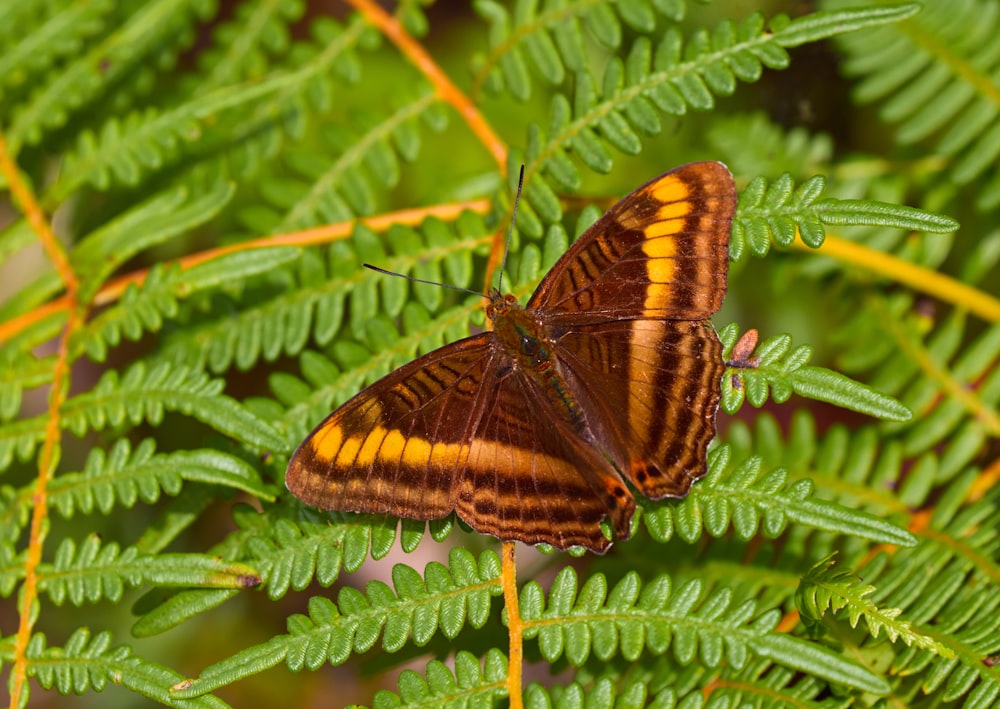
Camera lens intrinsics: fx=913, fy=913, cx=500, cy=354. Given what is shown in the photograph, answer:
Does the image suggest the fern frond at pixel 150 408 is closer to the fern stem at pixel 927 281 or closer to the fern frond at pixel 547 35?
the fern frond at pixel 547 35

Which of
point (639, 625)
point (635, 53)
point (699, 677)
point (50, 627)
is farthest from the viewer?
point (50, 627)

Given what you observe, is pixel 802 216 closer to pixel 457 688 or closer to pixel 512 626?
pixel 512 626

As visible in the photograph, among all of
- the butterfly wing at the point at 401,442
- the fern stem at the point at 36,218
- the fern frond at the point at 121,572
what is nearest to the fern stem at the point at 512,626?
the butterfly wing at the point at 401,442

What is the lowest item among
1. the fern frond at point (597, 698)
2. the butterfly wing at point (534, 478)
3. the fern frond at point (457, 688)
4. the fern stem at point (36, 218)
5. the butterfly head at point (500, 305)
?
the fern frond at point (597, 698)

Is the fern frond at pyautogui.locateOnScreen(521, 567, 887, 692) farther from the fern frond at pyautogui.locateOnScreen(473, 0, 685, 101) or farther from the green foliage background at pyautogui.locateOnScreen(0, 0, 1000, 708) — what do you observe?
the fern frond at pyautogui.locateOnScreen(473, 0, 685, 101)

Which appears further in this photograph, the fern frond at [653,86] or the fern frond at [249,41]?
the fern frond at [249,41]

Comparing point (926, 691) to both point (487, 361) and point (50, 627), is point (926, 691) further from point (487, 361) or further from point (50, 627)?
point (50, 627)

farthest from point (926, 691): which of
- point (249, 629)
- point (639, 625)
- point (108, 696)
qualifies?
point (108, 696)
